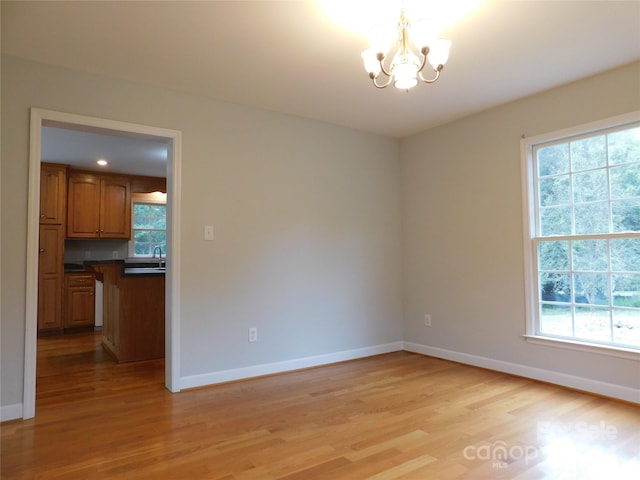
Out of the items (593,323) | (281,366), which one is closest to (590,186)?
(593,323)

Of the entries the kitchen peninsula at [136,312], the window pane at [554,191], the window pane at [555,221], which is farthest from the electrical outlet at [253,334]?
the window pane at [554,191]

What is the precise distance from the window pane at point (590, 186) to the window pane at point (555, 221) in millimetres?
139

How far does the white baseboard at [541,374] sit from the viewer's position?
2.89 m

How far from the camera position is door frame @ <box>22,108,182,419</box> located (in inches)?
106

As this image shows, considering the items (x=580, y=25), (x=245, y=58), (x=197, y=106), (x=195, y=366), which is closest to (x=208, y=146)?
(x=197, y=106)

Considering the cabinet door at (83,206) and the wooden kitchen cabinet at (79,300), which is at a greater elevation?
the cabinet door at (83,206)

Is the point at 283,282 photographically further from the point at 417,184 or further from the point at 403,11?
the point at 403,11

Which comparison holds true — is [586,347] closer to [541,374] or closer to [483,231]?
[541,374]

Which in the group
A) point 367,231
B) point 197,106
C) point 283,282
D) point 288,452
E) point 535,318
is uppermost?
point 197,106

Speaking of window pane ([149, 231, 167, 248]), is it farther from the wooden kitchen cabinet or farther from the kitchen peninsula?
the kitchen peninsula

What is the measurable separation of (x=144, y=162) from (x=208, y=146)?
113 inches

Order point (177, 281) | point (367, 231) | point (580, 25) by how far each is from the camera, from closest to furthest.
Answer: point (580, 25), point (177, 281), point (367, 231)

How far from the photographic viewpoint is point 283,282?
3811 mm

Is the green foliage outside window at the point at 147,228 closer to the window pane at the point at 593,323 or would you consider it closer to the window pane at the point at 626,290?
the window pane at the point at 593,323
